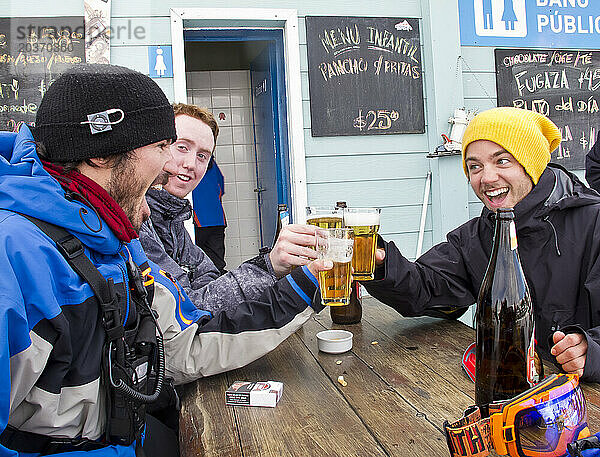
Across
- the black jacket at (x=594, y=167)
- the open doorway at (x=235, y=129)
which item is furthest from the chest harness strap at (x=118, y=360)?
the open doorway at (x=235, y=129)

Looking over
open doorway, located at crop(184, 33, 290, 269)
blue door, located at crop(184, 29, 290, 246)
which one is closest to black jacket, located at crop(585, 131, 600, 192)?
blue door, located at crop(184, 29, 290, 246)

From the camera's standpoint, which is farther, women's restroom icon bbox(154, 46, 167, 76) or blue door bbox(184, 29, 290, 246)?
blue door bbox(184, 29, 290, 246)

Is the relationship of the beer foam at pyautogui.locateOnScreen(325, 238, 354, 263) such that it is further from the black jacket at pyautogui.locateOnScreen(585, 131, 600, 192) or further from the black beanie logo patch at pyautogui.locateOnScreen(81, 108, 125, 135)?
the black jacket at pyautogui.locateOnScreen(585, 131, 600, 192)

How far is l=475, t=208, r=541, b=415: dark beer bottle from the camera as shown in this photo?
108cm

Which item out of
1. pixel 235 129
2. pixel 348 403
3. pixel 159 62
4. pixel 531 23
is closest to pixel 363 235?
pixel 348 403

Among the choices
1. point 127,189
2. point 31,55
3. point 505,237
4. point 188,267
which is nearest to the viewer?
point 505,237

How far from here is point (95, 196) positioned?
46.4 inches

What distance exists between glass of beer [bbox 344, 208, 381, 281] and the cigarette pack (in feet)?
1.33

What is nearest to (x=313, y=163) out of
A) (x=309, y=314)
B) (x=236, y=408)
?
(x=309, y=314)

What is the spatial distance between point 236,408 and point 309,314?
33 centimetres

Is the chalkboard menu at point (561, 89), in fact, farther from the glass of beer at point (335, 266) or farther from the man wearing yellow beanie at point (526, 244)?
the glass of beer at point (335, 266)

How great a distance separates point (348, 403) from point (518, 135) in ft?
3.68

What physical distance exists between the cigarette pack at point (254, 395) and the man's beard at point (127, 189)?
0.48m

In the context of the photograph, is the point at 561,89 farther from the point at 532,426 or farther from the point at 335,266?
the point at 532,426
